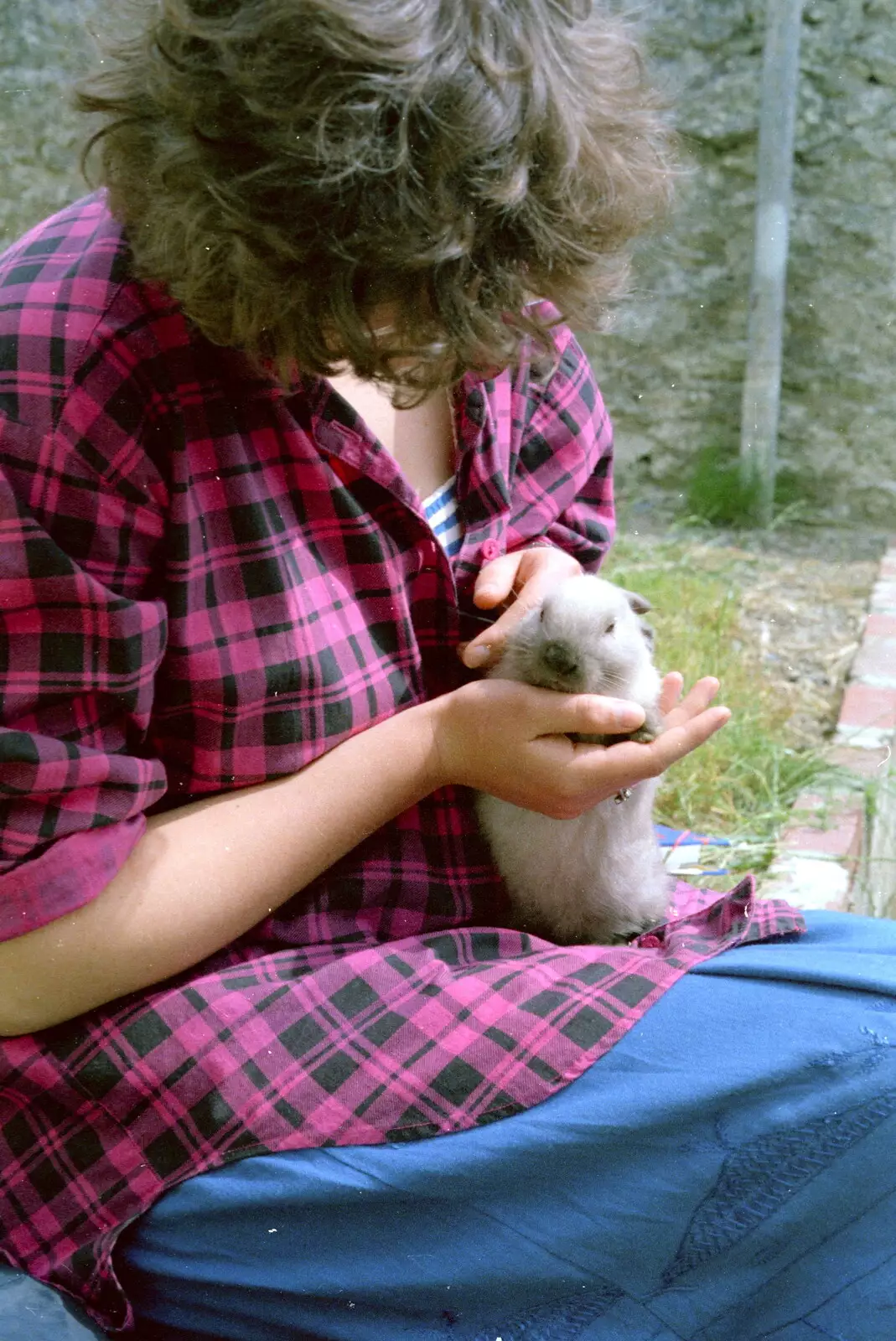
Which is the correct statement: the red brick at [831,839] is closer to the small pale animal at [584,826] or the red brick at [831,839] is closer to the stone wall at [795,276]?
the small pale animal at [584,826]

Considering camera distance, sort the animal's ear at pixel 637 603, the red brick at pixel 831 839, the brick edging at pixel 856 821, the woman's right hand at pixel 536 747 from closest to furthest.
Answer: the woman's right hand at pixel 536 747 → the animal's ear at pixel 637 603 → the brick edging at pixel 856 821 → the red brick at pixel 831 839

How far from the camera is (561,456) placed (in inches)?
66.1

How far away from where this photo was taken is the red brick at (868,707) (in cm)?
292

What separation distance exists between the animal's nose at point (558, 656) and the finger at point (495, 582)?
0.08 meters

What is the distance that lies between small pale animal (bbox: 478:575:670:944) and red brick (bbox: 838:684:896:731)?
53.0 inches

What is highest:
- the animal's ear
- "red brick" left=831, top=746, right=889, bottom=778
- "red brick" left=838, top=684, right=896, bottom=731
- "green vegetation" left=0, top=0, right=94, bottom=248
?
"green vegetation" left=0, top=0, right=94, bottom=248

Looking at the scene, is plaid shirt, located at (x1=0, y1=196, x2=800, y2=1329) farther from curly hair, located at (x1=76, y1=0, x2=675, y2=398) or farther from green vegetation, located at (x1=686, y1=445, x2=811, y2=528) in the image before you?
green vegetation, located at (x1=686, y1=445, x2=811, y2=528)

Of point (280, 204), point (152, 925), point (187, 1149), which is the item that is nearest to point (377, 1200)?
point (187, 1149)

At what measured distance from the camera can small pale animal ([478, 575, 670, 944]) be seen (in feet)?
5.15

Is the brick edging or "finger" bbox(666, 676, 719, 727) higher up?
"finger" bbox(666, 676, 719, 727)

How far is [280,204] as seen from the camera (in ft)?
3.28

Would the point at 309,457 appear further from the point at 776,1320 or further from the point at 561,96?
the point at 776,1320

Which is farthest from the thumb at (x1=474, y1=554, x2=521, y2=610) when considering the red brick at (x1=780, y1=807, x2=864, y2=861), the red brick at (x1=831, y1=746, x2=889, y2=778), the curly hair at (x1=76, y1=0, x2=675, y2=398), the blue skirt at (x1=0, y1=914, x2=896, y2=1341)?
the red brick at (x1=831, y1=746, x2=889, y2=778)

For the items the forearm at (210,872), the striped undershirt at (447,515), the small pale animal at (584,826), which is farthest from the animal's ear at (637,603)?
the forearm at (210,872)
